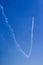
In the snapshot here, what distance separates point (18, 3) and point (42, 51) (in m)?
0.53

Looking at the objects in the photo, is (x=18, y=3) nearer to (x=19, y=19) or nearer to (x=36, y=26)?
(x=19, y=19)

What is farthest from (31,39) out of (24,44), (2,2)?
(2,2)

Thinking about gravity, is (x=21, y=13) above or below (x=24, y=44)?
above

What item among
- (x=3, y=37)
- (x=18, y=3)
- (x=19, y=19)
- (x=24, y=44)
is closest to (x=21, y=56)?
(x=24, y=44)

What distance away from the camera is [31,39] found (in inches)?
51.2

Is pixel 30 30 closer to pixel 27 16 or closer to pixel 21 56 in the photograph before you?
pixel 27 16

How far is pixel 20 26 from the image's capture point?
134 cm

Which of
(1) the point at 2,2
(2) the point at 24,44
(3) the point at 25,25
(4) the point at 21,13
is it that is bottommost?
(2) the point at 24,44

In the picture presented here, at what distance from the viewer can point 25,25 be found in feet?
4.36

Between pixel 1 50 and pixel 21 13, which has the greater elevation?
pixel 21 13

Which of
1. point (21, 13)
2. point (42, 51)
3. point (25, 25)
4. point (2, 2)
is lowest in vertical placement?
point (42, 51)

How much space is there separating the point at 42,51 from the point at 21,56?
0.68 ft

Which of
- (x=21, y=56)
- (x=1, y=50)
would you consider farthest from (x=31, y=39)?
(x=1, y=50)

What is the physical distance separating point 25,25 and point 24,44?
0.19m
